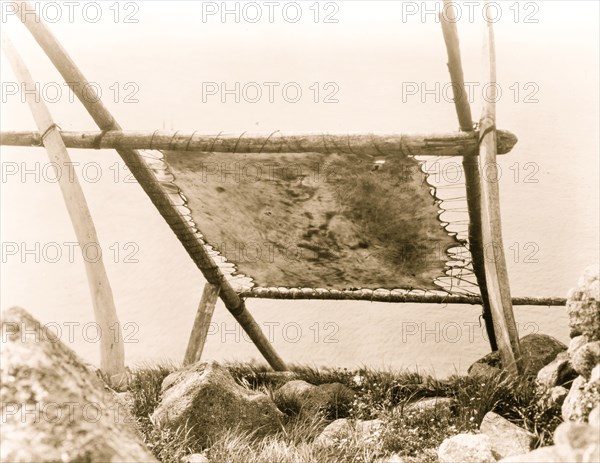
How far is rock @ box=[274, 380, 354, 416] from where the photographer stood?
3.95 meters

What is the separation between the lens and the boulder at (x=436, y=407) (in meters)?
3.26

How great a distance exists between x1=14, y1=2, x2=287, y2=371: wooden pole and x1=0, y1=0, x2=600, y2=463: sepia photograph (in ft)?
0.04


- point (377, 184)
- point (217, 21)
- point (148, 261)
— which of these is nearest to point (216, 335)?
point (148, 261)

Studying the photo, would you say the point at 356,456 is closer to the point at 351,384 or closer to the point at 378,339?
the point at 351,384

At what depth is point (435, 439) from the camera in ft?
9.95

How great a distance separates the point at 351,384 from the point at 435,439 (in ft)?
4.77

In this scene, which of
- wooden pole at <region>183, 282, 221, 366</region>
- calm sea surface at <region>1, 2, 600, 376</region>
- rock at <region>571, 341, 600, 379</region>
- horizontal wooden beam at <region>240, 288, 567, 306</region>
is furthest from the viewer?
calm sea surface at <region>1, 2, 600, 376</region>

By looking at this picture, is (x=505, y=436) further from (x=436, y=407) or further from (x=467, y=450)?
(x=436, y=407)

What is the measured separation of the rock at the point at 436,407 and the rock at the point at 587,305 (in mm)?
896

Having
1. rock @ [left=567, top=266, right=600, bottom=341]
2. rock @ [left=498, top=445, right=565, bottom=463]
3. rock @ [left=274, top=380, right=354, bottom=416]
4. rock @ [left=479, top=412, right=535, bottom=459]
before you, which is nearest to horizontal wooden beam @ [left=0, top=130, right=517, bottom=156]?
rock @ [left=567, top=266, right=600, bottom=341]

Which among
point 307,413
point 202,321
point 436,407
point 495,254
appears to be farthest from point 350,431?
point 202,321

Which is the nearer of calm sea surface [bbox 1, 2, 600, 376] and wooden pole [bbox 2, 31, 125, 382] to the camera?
wooden pole [bbox 2, 31, 125, 382]

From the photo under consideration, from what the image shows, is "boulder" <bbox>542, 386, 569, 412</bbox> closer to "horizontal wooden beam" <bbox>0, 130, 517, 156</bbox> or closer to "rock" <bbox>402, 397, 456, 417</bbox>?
"rock" <bbox>402, 397, 456, 417</bbox>

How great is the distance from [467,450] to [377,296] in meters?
2.40
